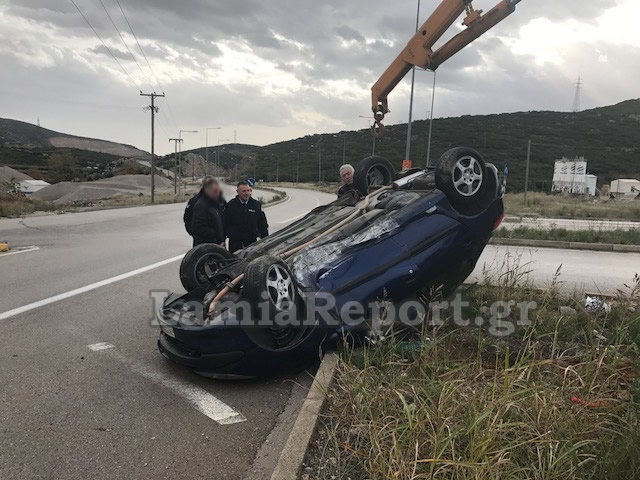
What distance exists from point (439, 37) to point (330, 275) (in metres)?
5.93

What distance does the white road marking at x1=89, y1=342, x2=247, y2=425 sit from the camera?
136 inches

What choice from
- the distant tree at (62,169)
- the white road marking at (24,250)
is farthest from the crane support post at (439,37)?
the distant tree at (62,169)

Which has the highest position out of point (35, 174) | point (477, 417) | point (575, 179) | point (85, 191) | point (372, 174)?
point (575, 179)

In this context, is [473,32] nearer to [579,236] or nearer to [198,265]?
[198,265]

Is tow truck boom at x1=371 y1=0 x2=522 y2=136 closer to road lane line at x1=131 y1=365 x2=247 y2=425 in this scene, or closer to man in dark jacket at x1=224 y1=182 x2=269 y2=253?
man in dark jacket at x1=224 y1=182 x2=269 y2=253

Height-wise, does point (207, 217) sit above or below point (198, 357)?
above

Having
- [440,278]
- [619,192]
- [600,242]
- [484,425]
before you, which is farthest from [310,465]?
[619,192]

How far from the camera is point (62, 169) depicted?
8094cm

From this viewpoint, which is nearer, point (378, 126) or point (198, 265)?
point (198, 265)

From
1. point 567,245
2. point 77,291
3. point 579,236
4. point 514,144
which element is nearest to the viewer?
point 77,291

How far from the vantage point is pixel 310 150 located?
117 metres

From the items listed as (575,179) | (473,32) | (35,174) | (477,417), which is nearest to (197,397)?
(477,417)

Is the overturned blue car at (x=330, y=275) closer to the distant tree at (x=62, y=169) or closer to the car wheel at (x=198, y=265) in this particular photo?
the car wheel at (x=198, y=265)

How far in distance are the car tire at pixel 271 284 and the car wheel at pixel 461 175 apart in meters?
1.86
